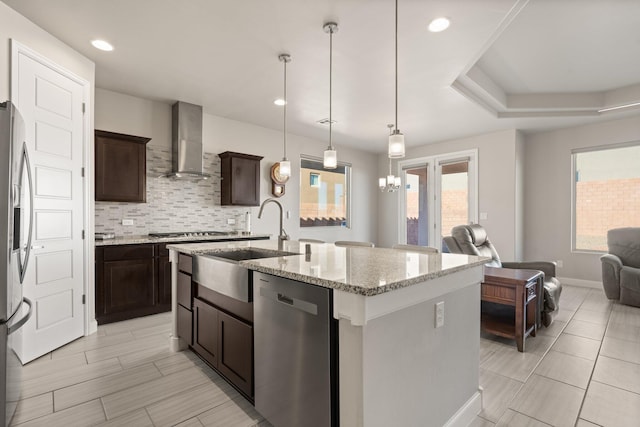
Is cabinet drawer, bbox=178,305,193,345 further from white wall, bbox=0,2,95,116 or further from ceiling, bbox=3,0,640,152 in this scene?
ceiling, bbox=3,0,640,152

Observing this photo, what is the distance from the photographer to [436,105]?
410 cm

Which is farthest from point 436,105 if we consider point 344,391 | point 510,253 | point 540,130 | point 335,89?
point 344,391

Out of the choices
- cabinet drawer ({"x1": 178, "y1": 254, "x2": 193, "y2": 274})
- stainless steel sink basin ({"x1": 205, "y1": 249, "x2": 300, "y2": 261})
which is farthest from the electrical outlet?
cabinet drawer ({"x1": 178, "y1": 254, "x2": 193, "y2": 274})

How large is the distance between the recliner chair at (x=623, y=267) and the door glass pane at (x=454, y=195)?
2088mm

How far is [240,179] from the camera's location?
450 cm

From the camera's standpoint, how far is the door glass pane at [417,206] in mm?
6465

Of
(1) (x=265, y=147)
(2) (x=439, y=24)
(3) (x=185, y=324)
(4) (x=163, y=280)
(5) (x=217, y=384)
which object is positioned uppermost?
(2) (x=439, y=24)

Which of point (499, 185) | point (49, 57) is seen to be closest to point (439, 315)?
point (49, 57)

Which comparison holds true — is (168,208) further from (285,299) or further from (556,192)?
(556,192)

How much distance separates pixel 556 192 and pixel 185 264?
19.6 ft

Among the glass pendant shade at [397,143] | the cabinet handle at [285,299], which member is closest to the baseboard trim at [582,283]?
the glass pendant shade at [397,143]

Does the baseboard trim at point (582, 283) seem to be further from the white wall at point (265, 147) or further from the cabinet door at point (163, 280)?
the cabinet door at point (163, 280)

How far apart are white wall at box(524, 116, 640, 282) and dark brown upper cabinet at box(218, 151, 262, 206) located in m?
4.93

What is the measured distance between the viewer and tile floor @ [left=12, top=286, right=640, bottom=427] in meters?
1.71
